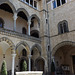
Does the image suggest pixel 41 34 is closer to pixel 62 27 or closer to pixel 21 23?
pixel 62 27

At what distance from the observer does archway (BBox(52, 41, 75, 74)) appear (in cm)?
1581

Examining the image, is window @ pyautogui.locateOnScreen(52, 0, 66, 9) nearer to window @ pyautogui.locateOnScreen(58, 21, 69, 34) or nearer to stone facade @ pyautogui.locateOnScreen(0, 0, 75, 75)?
stone facade @ pyautogui.locateOnScreen(0, 0, 75, 75)

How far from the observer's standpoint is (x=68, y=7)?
14016mm

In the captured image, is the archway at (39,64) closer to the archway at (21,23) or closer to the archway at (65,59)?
the archway at (65,59)

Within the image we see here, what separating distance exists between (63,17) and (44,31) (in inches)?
118

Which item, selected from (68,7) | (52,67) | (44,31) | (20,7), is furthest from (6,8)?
(52,67)

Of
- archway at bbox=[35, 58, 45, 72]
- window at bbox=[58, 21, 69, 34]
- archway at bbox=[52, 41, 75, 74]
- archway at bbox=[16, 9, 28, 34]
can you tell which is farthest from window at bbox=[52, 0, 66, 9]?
archway at bbox=[35, 58, 45, 72]

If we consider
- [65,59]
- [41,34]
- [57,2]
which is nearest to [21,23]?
[41,34]

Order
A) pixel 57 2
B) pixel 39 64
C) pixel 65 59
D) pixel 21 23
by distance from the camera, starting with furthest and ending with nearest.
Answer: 1. pixel 65 59
2. pixel 21 23
3. pixel 57 2
4. pixel 39 64

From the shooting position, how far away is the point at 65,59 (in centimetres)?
1723

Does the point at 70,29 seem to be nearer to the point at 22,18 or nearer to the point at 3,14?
the point at 22,18

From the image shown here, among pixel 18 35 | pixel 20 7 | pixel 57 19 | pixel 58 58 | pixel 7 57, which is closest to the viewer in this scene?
pixel 18 35

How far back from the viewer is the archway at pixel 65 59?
15.8 meters

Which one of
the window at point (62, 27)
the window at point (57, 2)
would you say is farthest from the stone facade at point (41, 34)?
the window at point (57, 2)
